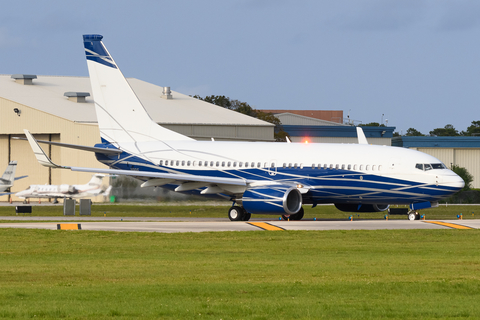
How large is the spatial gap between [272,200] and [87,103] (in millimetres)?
45581

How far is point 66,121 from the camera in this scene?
225 feet

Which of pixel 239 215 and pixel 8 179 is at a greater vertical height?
pixel 8 179

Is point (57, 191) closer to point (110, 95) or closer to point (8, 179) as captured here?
point (8, 179)

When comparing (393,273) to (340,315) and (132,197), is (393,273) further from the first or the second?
(132,197)

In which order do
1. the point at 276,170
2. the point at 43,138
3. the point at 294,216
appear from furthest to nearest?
the point at 43,138 → the point at 294,216 → the point at 276,170

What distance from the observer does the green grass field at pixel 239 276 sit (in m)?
12.0

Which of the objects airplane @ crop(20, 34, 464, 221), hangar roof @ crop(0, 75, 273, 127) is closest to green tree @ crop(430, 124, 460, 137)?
hangar roof @ crop(0, 75, 273, 127)

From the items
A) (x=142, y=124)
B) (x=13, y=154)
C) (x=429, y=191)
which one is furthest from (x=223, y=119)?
(x=429, y=191)

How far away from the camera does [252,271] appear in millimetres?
16766

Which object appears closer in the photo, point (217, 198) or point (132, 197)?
point (217, 198)

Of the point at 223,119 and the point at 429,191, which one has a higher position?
the point at 223,119

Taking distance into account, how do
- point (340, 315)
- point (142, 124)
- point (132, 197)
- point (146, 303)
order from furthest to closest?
1. point (132, 197)
2. point (142, 124)
3. point (146, 303)
4. point (340, 315)

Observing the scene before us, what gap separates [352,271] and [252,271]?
2.41 m

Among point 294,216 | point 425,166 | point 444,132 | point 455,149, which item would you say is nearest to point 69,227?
point 294,216
